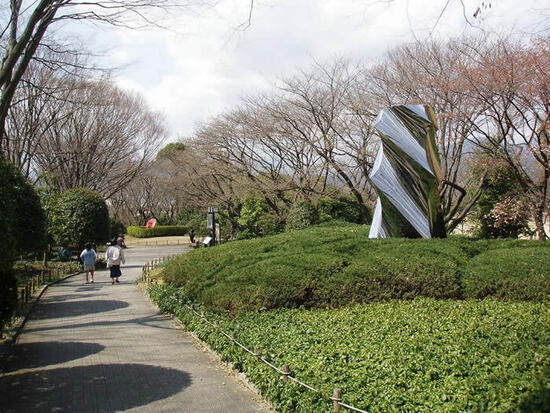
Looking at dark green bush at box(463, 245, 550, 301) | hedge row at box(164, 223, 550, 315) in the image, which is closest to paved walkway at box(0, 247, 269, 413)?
hedge row at box(164, 223, 550, 315)

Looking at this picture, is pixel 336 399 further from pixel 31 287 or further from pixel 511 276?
pixel 31 287

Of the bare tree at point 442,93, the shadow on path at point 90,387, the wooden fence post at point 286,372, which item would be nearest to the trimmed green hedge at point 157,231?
the bare tree at point 442,93

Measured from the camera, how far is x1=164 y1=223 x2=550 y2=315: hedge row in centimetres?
900

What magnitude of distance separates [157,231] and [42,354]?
149ft

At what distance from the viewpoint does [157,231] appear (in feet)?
174

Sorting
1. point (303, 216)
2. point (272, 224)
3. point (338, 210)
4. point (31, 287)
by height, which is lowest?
point (31, 287)

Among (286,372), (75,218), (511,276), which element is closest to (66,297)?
(286,372)

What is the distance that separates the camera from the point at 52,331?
9.95 metres

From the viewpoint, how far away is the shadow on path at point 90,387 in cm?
602

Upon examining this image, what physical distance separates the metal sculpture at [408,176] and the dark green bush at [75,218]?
56.0 ft

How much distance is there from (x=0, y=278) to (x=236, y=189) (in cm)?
2238

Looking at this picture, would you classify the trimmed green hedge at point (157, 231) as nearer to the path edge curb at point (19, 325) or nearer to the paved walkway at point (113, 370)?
the path edge curb at point (19, 325)

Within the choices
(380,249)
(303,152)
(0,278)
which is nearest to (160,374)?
(0,278)

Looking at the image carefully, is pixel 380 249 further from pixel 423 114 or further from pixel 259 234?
pixel 259 234
